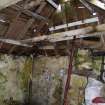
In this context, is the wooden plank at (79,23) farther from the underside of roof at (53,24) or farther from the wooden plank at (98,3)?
the wooden plank at (98,3)

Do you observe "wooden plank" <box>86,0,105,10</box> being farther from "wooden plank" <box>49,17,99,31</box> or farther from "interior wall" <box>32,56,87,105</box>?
"interior wall" <box>32,56,87,105</box>

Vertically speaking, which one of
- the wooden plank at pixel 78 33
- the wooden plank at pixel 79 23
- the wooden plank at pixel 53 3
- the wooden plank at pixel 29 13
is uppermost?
the wooden plank at pixel 53 3

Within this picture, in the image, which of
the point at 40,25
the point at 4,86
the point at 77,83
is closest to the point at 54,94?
the point at 77,83

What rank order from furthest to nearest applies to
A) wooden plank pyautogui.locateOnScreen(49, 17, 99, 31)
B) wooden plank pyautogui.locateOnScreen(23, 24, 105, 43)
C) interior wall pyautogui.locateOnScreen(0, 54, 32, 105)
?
interior wall pyautogui.locateOnScreen(0, 54, 32, 105)
wooden plank pyautogui.locateOnScreen(49, 17, 99, 31)
wooden plank pyautogui.locateOnScreen(23, 24, 105, 43)

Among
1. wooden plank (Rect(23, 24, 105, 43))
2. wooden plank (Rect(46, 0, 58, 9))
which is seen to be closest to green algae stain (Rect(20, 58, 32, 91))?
wooden plank (Rect(23, 24, 105, 43))

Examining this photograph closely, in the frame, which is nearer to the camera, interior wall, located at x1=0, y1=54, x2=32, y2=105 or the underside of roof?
the underside of roof

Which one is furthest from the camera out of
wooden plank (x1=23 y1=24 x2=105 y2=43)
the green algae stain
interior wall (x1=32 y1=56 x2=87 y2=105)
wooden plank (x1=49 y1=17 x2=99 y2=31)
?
the green algae stain

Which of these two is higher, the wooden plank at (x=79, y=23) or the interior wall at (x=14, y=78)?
the wooden plank at (x=79, y=23)

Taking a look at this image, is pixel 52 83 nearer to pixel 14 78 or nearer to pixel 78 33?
pixel 14 78

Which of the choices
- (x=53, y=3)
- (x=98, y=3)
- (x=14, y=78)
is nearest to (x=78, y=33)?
(x=53, y=3)

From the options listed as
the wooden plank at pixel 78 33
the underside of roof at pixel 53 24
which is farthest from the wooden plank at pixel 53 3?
the wooden plank at pixel 78 33

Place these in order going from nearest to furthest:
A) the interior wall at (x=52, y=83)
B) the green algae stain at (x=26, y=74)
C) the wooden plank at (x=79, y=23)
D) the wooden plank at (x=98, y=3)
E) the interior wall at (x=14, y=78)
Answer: the wooden plank at (x=98, y=3) → the wooden plank at (x=79, y=23) → the interior wall at (x=52, y=83) → the interior wall at (x=14, y=78) → the green algae stain at (x=26, y=74)

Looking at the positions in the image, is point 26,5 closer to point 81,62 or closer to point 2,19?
point 2,19

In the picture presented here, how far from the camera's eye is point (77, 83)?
5031mm
